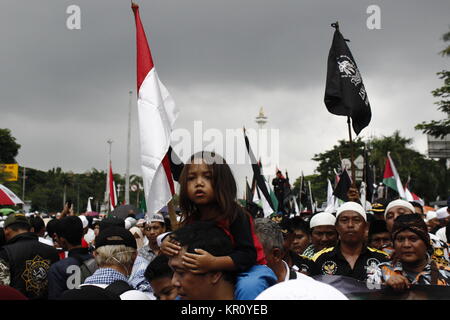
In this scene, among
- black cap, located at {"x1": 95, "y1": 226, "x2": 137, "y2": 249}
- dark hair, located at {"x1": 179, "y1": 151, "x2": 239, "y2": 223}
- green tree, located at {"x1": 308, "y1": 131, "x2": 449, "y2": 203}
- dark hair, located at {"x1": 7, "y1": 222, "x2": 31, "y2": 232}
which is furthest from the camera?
green tree, located at {"x1": 308, "y1": 131, "x2": 449, "y2": 203}

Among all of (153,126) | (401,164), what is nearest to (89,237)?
(153,126)

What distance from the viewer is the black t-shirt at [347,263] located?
4672 mm

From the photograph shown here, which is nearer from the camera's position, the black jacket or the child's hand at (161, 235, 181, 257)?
the child's hand at (161, 235, 181, 257)

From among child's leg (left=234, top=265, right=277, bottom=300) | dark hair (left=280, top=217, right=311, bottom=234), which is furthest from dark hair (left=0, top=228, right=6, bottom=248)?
child's leg (left=234, top=265, right=277, bottom=300)

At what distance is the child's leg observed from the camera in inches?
95.7

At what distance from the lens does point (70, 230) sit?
5.09 meters

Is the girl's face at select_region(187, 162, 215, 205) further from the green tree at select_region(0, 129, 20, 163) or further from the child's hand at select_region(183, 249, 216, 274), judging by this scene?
the green tree at select_region(0, 129, 20, 163)

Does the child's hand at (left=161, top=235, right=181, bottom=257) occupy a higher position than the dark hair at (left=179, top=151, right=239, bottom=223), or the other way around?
the dark hair at (left=179, top=151, right=239, bottom=223)

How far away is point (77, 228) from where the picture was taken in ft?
16.8

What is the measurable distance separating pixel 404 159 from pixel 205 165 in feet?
236

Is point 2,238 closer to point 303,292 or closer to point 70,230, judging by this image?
point 70,230
